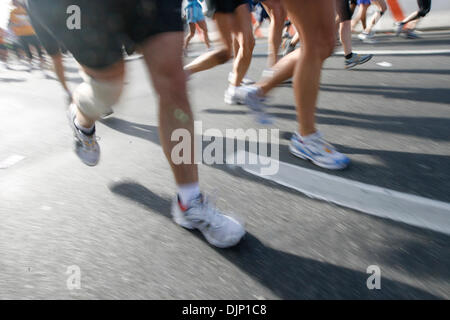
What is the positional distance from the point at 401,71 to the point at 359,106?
151 cm

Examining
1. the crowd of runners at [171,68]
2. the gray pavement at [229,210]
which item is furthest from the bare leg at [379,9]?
the crowd of runners at [171,68]

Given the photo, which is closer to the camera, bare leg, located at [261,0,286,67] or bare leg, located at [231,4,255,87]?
bare leg, located at [231,4,255,87]

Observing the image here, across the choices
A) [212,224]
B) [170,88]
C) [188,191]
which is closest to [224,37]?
[170,88]

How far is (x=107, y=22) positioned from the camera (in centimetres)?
118

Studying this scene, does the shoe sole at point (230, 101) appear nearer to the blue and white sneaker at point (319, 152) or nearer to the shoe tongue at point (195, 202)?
the blue and white sneaker at point (319, 152)

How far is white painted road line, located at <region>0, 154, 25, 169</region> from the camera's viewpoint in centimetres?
242

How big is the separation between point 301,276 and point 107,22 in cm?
118

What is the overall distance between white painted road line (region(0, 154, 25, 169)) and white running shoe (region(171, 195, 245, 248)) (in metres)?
1.75

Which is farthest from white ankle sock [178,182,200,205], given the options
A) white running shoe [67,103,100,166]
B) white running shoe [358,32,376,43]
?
white running shoe [358,32,376,43]

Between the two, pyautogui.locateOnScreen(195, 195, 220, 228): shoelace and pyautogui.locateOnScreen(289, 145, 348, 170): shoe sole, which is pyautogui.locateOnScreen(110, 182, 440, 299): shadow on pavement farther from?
pyautogui.locateOnScreen(289, 145, 348, 170): shoe sole

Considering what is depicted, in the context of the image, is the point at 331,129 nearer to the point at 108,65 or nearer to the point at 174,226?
the point at 174,226

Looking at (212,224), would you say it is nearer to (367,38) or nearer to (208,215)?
(208,215)

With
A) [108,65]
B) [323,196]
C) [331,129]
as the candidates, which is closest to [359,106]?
[331,129]

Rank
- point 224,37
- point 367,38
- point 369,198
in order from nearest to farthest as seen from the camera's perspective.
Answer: point 369,198 → point 224,37 → point 367,38
